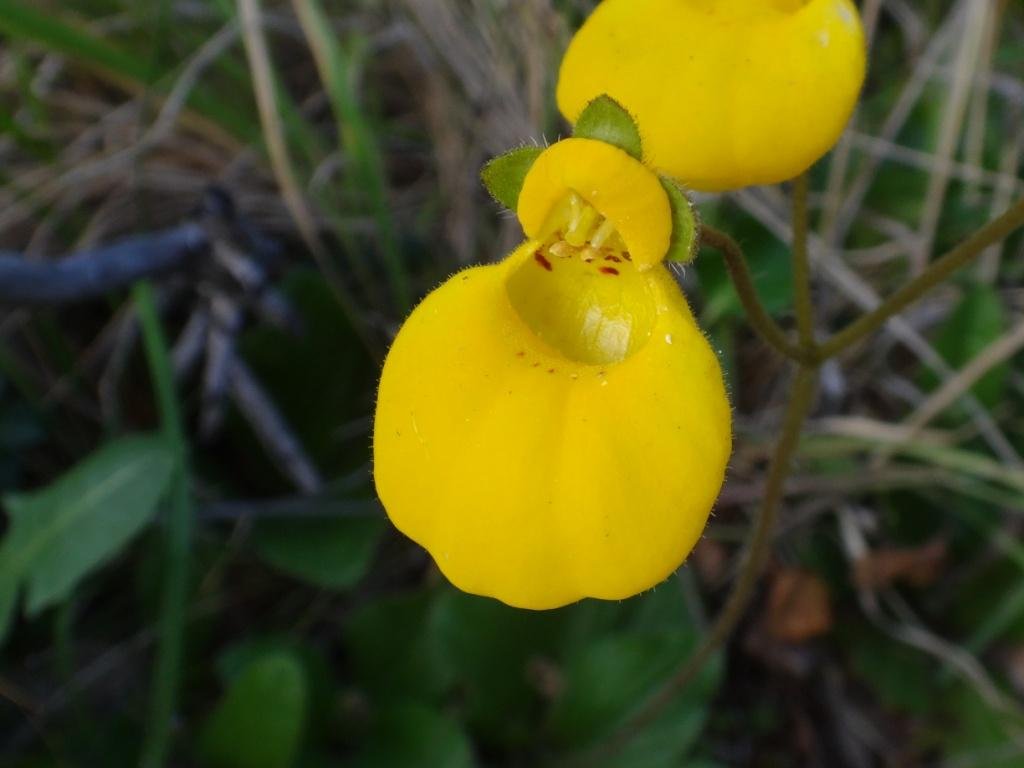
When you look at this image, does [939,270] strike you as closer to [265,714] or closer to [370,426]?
[265,714]

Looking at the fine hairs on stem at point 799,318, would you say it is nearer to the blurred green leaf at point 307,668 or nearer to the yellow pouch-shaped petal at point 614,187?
the yellow pouch-shaped petal at point 614,187

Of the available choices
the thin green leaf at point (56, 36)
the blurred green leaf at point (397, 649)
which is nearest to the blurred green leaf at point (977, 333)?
the blurred green leaf at point (397, 649)

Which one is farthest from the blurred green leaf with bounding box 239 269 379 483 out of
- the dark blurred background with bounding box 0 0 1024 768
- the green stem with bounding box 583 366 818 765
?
the green stem with bounding box 583 366 818 765

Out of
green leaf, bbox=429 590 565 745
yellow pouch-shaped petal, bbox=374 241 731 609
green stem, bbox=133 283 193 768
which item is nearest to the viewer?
yellow pouch-shaped petal, bbox=374 241 731 609

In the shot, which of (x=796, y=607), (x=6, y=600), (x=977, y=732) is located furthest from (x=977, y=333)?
(x=6, y=600)

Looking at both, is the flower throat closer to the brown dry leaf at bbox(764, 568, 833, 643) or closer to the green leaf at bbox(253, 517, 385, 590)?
the green leaf at bbox(253, 517, 385, 590)

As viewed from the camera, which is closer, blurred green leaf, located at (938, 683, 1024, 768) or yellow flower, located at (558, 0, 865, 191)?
yellow flower, located at (558, 0, 865, 191)

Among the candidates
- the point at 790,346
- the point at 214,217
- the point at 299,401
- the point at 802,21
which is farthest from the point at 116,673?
the point at 802,21

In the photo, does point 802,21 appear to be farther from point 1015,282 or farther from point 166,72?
point 166,72
